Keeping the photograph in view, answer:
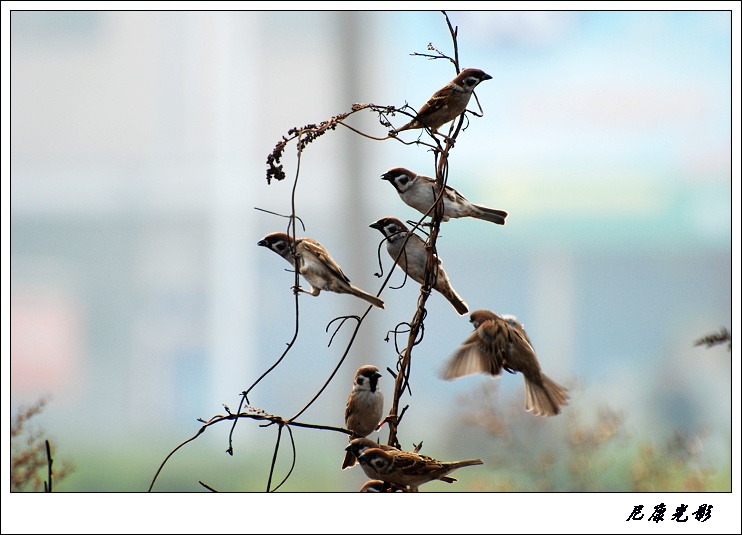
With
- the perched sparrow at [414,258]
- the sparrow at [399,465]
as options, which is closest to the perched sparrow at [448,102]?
the perched sparrow at [414,258]

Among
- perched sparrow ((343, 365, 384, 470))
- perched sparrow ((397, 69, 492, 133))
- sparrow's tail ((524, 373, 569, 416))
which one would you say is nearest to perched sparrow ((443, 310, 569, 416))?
sparrow's tail ((524, 373, 569, 416))

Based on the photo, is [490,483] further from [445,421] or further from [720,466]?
[720,466]

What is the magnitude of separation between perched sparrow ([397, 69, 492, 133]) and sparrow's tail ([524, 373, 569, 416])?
0.31 m

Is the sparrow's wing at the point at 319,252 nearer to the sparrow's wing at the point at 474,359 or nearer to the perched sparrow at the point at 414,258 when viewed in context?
the perched sparrow at the point at 414,258

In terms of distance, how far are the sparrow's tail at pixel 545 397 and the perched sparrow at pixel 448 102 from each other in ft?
1.01

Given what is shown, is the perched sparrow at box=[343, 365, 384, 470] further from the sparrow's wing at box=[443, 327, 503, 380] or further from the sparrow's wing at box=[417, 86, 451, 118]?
the sparrow's wing at box=[417, 86, 451, 118]

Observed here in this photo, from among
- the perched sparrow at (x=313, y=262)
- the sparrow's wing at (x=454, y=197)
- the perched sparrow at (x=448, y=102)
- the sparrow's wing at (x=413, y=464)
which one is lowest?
the sparrow's wing at (x=413, y=464)

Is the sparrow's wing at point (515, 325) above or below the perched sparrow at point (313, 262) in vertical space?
below

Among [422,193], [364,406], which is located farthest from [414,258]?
[364,406]

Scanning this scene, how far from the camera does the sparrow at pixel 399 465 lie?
0.70 m

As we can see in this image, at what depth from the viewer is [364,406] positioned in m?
0.87

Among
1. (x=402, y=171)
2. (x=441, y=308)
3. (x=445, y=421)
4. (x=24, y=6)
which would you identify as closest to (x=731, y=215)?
(x=441, y=308)

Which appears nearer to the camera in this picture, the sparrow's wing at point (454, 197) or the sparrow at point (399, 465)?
the sparrow at point (399, 465)

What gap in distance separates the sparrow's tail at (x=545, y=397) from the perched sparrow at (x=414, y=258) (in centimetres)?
12
